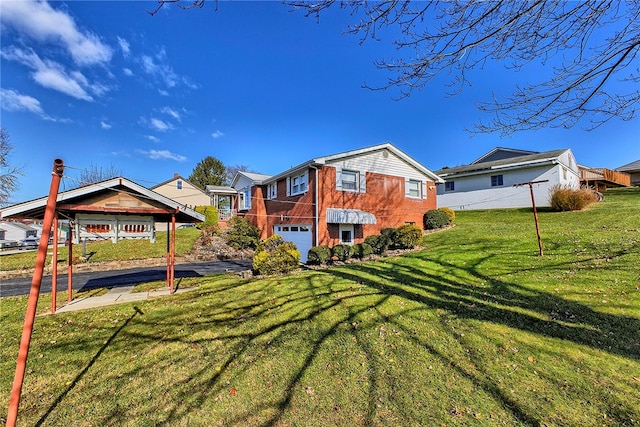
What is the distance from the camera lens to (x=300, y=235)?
715 inches

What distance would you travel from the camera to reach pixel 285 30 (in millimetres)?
6816

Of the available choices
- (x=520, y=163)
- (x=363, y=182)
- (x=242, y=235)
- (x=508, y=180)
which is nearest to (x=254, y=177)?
(x=242, y=235)

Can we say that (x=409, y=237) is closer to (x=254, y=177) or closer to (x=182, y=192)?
(x=254, y=177)

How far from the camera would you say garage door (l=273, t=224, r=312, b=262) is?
17.2m

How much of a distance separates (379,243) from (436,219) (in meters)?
6.23

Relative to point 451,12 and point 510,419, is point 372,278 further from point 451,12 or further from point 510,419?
point 451,12

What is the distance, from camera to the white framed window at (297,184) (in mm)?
17656

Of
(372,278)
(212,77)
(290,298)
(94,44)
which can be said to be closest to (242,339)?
(290,298)

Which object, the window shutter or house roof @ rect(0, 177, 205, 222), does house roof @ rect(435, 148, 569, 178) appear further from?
house roof @ rect(0, 177, 205, 222)

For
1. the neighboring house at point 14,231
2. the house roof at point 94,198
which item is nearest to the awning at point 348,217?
the house roof at point 94,198

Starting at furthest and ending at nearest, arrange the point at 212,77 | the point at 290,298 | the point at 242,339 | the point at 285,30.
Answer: the point at 212,77 → the point at 290,298 → the point at 285,30 → the point at 242,339

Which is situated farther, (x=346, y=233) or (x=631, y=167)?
(x=631, y=167)

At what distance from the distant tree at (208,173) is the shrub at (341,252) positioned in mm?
41735

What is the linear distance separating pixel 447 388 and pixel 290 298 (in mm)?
4725
